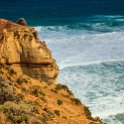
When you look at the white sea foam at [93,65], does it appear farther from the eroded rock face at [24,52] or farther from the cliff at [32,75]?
the eroded rock face at [24,52]

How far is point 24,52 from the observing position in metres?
22.9

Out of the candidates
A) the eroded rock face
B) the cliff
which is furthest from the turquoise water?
the eroded rock face

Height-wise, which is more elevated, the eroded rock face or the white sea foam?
Answer: the eroded rock face

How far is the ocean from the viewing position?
33.3 m

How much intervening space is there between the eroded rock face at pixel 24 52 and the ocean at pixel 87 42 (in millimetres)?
7255

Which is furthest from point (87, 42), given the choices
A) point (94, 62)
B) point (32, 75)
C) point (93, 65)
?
point (32, 75)

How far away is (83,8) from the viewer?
9544 centimetres

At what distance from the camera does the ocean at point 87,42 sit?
1310 inches

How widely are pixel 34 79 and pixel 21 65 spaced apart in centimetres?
93

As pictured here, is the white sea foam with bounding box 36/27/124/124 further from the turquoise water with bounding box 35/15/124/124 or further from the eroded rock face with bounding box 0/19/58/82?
the eroded rock face with bounding box 0/19/58/82

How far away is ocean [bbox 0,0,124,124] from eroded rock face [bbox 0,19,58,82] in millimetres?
7255

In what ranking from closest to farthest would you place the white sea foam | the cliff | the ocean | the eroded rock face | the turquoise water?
the cliff < the eroded rock face < the turquoise water < the white sea foam < the ocean

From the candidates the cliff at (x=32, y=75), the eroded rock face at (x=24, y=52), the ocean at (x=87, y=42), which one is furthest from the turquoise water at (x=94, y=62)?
the eroded rock face at (x=24, y=52)

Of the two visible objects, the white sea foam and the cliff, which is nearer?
the cliff
